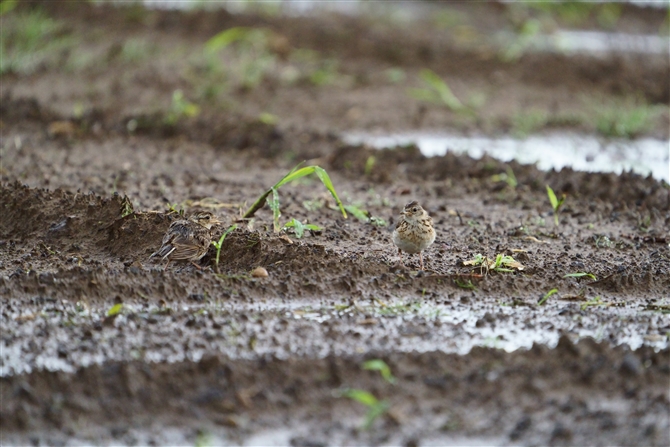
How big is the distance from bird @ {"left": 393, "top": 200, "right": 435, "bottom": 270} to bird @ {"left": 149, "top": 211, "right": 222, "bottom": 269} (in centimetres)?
107

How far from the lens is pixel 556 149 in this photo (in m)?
8.42

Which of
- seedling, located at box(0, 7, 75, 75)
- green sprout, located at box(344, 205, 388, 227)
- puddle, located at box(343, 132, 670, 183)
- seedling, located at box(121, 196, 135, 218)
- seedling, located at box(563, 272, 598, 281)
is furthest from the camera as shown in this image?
seedling, located at box(0, 7, 75, 75)

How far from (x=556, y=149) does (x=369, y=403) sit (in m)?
5.42

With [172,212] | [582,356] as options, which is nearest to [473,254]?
[582,356]

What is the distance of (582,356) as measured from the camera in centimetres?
396

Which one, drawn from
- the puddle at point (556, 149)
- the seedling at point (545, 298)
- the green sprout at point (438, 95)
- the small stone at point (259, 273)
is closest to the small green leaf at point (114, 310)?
the small stone at point (259, 273)

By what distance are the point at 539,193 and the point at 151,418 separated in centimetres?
417

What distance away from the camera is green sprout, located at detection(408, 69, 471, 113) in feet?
31.8

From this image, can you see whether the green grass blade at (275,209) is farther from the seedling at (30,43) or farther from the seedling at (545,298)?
the seedling at (30,43)

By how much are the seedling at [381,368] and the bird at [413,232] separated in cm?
123

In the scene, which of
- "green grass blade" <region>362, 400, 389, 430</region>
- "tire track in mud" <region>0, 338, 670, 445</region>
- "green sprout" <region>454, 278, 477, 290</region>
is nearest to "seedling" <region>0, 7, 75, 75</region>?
"green sprout" <region>454, 278, 477, 290</region>

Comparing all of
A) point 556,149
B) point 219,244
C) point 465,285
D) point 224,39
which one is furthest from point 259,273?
point 224,39

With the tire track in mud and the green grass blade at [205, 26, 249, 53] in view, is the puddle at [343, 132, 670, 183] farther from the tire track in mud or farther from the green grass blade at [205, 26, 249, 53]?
the tire track in mud

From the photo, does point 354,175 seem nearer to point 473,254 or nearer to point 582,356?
point 473,254
